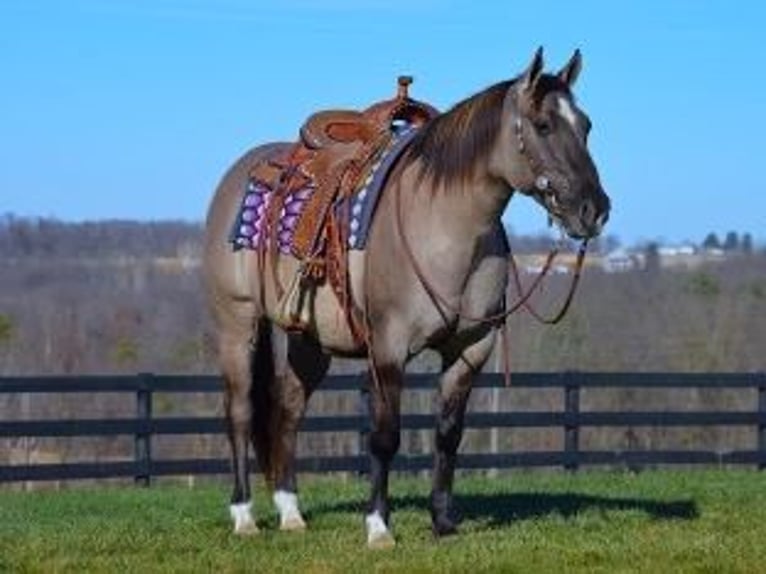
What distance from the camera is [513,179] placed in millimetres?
8688

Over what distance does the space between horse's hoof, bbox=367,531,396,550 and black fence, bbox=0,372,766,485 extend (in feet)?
21.4

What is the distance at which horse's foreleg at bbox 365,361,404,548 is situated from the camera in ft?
28.7

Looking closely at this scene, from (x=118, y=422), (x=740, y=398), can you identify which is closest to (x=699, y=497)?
(x=118, y=422)

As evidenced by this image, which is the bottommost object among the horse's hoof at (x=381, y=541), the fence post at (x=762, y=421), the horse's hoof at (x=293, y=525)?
the fence post at (x=762, y=421)

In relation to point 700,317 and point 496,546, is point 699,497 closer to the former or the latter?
point 496,546

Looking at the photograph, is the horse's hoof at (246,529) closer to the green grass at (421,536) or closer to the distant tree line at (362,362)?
the green grass at (421,536)

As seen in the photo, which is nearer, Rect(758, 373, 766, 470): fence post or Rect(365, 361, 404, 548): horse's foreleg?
Rect(365, 361, 404, 548): horse's foreleg

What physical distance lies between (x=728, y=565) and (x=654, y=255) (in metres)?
87.8

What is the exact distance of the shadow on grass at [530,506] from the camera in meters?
10.5

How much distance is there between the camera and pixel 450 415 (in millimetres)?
9312

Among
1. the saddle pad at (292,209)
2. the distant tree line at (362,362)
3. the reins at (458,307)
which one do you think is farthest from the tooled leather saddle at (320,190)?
the distant tree line at (362,362)

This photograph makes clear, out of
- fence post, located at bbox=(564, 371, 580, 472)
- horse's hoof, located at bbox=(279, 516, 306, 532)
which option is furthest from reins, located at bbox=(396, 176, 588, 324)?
fence post, located at bbox=(564, 371, 580, 472)

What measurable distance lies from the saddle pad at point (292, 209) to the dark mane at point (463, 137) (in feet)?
1.11

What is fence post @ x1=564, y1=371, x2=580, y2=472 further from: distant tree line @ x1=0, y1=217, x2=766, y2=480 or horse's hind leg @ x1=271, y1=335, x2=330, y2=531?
horse's hind leg @ x1=271, y1=335, x2=330, y2=531
